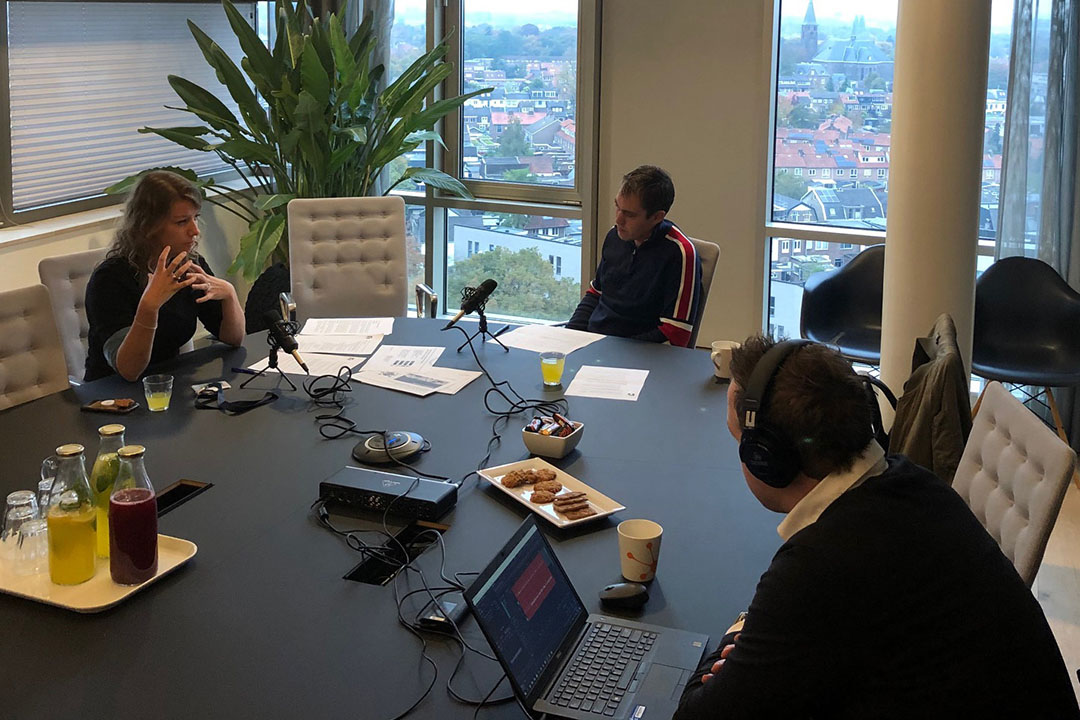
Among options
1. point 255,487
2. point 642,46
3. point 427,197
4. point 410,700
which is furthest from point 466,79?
point 410,700

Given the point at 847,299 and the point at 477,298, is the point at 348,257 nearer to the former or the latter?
the point at 477,298

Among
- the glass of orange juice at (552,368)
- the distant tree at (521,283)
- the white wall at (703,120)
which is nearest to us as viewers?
the glass of orange juice at (552,368)

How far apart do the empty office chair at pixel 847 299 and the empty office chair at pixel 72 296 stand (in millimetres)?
2851

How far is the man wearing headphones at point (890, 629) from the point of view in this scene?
1417 mm

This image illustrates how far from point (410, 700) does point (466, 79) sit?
15.8 ft

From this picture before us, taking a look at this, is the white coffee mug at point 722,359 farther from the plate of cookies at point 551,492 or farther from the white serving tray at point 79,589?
the white serving tray at point 79,589

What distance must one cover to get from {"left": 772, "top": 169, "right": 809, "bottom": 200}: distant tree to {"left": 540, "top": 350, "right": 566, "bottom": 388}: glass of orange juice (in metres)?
2.64

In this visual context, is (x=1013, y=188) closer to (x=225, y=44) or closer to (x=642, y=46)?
(x=642, y=46)

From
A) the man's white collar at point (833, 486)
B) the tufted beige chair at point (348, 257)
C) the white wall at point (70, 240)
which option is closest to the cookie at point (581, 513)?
the man's white collar at point (833, 486)

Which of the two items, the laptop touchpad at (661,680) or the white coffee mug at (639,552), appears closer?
the laptop touchpad at (661,680)

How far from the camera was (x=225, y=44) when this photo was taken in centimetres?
590

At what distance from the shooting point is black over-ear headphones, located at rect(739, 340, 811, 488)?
161 cm

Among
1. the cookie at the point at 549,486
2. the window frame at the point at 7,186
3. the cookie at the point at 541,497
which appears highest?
the window frame at the point at 7,186

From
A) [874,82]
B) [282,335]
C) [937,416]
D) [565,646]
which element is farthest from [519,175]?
[565,646]
